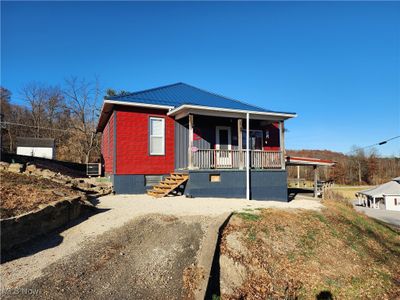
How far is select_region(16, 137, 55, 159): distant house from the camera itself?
117 feet

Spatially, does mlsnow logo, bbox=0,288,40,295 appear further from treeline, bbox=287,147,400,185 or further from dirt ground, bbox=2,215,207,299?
treeline, bbox=287,147,400,185

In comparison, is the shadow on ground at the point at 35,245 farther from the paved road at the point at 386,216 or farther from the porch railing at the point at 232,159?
the paved road at the point at 386,216

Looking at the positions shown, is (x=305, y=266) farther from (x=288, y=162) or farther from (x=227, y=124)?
(x=288, y=162)

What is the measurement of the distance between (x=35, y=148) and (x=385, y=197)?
43698 millimetres

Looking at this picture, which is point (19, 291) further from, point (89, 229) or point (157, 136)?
point (157, 136)

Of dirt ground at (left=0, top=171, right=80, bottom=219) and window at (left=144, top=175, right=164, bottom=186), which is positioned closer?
dirt ground at (left=0, top=171, right=80, bottom=219)

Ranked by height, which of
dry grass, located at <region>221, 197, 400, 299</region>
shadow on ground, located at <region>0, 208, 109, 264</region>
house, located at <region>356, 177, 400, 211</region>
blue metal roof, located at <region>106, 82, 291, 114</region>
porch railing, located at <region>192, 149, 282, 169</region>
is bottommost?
house, located at <region>356, 177, 400, 211</region>

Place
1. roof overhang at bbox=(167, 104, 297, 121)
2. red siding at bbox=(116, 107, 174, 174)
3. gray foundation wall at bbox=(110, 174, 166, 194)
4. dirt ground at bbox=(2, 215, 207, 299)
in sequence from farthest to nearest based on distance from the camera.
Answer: red siding at bbox=(116, 107, 174, 174) < gray foundation wall at bbox=(110, 174, 166, 194) < roof overhang at bbox=(167, 104, 297, 121) < dirt ground at bbox=(2, 215, 207, 299)

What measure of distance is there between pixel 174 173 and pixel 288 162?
7541 millimetres

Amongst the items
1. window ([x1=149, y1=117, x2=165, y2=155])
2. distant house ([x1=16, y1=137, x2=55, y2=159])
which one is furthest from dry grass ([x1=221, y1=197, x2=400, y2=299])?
distant house ([x1=16, y1=137, x2=55, y2=159])

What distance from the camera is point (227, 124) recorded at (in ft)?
50.2

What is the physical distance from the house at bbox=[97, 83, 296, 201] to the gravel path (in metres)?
1.93

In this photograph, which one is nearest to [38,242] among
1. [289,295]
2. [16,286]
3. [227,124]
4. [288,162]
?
[16,286]

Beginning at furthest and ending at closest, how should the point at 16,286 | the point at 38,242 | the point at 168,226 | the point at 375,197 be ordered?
1. the point at 375,197
2. the point at 168,226
3. the point at 38,242
4. the point at 16,286
